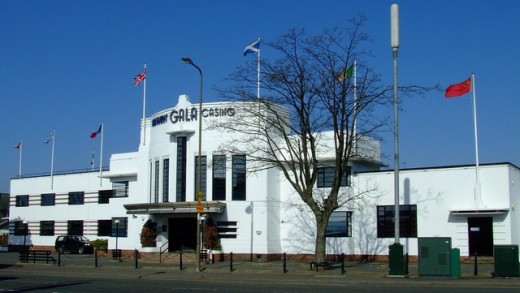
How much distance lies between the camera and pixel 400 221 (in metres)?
39.0

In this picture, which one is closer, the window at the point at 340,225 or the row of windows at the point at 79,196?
the window at the point at 340,225

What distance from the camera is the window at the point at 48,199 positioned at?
60.5 m

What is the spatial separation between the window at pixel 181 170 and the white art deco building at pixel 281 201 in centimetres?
7

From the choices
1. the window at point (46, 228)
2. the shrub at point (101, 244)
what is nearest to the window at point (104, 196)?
the shrub at point (101, 244)

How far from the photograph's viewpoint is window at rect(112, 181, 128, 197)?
5412cm

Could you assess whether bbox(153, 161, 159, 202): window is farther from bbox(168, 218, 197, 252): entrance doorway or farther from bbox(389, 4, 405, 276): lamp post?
bbox(389, 4, 405, 276): lamp post

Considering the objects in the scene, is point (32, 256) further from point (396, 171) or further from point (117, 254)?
point (396, 171)

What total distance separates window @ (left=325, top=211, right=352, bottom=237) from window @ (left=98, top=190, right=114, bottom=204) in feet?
74.3

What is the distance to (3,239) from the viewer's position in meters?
69.1

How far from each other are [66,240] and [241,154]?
23025 millimetres

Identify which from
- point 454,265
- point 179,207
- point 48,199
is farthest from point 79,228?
point 454,265

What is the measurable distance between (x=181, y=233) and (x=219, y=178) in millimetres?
5224

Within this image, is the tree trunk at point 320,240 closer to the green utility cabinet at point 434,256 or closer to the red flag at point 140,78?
the green utility cabinet at point 434,256

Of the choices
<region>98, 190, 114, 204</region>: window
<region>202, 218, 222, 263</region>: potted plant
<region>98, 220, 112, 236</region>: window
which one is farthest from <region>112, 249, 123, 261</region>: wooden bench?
<region>98, 190, 114, 204</region>: window
